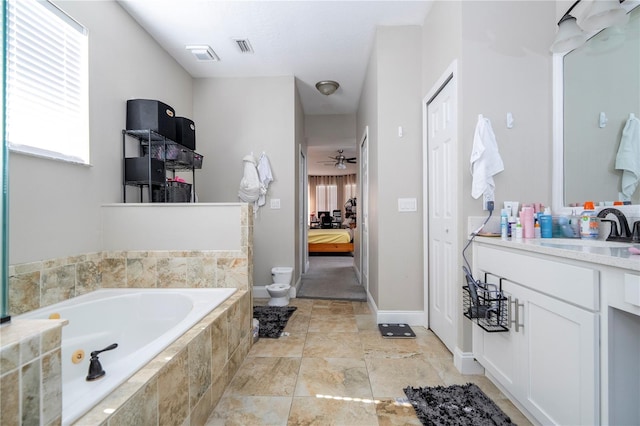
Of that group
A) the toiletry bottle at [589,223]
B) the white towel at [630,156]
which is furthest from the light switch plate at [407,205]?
the white towel at [630,156]

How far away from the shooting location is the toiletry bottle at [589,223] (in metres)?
1.50

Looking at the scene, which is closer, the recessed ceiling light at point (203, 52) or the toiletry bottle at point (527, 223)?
the toiletry bottle at point (527, 223)

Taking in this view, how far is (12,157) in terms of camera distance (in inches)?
56.8

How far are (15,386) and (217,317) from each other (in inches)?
38.8

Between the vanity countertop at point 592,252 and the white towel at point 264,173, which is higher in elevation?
the white towel at point 264,173

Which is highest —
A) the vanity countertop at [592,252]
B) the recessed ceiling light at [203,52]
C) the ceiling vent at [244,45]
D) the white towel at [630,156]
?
the ceiling vent at [244,45]

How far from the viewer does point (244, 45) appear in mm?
2920

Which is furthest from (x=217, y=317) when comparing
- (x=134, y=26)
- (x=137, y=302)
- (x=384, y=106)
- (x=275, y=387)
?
(x=134, y=26)

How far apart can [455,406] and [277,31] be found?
10.5ft

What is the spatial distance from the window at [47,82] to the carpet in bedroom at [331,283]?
267cm

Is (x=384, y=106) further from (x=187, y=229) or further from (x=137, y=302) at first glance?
(x=137, y=302)

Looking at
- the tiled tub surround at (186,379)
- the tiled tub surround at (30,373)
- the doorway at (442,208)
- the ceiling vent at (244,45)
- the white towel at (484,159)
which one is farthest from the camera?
the ceiling vent at (244,45)

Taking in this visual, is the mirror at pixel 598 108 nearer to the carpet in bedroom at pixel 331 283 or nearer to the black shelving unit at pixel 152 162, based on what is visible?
the carpet in bedroom at pixel 331 283

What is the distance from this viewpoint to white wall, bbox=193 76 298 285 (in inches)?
140
